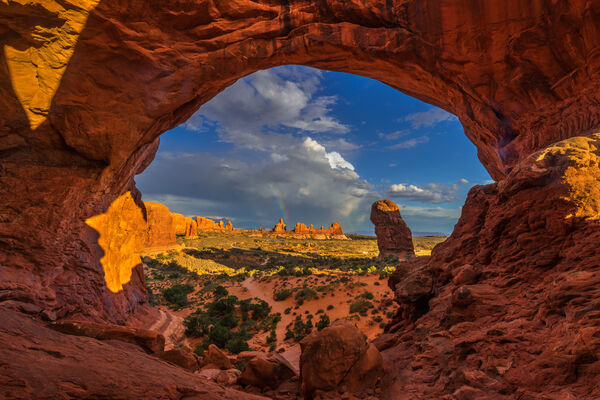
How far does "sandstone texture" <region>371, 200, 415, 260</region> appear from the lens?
38.1 m

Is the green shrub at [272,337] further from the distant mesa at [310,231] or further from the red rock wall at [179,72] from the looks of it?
the distant mesa at [310,231]

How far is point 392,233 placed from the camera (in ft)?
127

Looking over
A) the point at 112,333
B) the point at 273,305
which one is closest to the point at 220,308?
the point at 273,305

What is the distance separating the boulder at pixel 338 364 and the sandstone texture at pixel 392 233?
3478 centimetres

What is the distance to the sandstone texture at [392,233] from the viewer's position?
38094 mm

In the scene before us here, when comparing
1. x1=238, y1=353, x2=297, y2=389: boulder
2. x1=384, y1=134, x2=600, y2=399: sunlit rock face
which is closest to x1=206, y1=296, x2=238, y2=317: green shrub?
x1=238, y1=353, x2=297, y2=389: boulder

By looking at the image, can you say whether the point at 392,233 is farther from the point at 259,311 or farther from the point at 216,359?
the point at 216,359

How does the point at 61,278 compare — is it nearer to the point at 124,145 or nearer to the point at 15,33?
the point at 124,145

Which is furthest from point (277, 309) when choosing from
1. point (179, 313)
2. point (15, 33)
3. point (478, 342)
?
point (15, 33)

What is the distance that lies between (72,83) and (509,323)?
13516 millimetres

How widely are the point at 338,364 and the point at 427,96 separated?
39.6 ft

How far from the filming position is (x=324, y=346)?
5.46 metres

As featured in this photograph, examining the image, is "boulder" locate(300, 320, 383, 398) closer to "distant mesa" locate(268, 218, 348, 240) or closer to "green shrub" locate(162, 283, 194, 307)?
"green shrub" locate(162, 283, 194, 307)

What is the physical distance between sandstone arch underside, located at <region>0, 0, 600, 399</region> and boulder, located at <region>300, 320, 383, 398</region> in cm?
61
